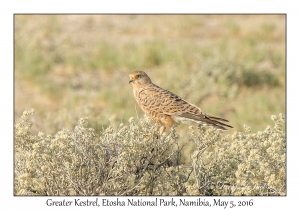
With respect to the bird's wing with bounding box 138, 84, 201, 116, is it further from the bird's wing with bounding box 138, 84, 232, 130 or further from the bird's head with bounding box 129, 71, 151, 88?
the bird's head with bounding box 129, 71, 151, 88

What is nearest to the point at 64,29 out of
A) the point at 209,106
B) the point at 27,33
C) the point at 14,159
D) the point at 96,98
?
the point at 27,33

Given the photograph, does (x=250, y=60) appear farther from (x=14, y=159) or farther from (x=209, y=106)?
(x=14, y=159)

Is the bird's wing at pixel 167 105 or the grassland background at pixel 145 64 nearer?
the bird's wing at pixel 167 105

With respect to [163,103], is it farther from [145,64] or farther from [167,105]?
[145,64]

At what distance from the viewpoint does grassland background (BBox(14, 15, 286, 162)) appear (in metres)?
10.7

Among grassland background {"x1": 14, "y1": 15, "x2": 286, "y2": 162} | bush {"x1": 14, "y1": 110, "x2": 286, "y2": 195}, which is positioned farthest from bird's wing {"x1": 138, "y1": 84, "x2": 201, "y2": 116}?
grassland background {"x1": 14, "y1": 15, "x2": 286, "y2": 162}

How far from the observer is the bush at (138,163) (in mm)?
5098

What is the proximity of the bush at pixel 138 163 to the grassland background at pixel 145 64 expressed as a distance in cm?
289

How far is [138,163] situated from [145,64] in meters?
7.57

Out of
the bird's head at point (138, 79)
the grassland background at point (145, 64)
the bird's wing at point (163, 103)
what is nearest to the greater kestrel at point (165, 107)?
the bird's wing at point (163, 103)

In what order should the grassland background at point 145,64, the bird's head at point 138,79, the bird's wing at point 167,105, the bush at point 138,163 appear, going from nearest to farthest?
the bush at point 138,163, the bird's wing at point 167,105, the bird's head at point 138,79, the grassland background at point 145,64

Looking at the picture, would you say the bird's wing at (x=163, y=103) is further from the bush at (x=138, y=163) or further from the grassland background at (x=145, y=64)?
the grassland background at (x=145, y=64)

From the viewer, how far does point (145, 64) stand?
12.9 metres

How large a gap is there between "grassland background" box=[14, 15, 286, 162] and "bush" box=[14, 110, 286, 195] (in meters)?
2.89
